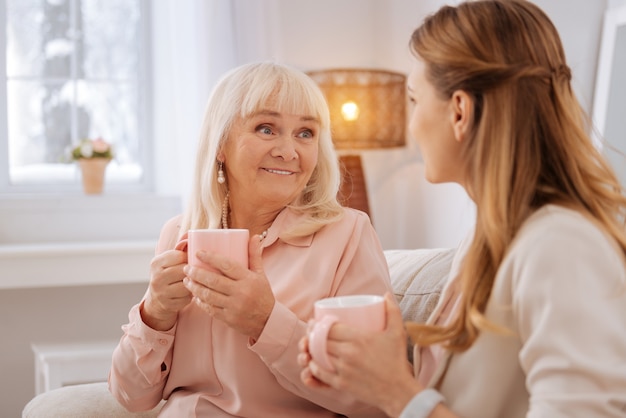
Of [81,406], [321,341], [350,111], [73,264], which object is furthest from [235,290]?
[350,111]

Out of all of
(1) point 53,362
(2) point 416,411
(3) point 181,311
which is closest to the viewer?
(2) point 416,411

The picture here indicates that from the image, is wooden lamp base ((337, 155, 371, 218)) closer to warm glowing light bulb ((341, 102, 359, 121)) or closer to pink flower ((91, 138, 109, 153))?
warm glowing light bulb ((341, 102, 359, 121))

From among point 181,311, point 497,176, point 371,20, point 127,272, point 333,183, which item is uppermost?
point 371,20

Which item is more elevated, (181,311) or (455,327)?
(455,327)

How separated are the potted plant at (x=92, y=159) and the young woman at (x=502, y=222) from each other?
2.45m

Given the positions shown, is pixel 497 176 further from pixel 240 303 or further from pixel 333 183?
pixel 333 183

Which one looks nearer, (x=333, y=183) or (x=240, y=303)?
(x=240, y=303)

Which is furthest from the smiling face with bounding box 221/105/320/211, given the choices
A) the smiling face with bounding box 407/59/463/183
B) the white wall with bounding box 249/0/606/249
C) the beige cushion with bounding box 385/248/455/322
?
the white wall with bounding box 249/0/606/249

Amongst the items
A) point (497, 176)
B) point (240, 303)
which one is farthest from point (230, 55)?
point (497, 176)

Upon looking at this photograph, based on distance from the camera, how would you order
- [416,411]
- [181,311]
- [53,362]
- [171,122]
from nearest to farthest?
[416,411] < [181,311] < [53,362] < [171,122]

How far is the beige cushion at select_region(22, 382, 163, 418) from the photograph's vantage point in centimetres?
177

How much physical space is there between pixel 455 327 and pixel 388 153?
2495mm

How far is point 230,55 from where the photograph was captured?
3.13 meters

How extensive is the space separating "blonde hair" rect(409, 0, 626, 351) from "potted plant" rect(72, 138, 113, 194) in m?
2.49
